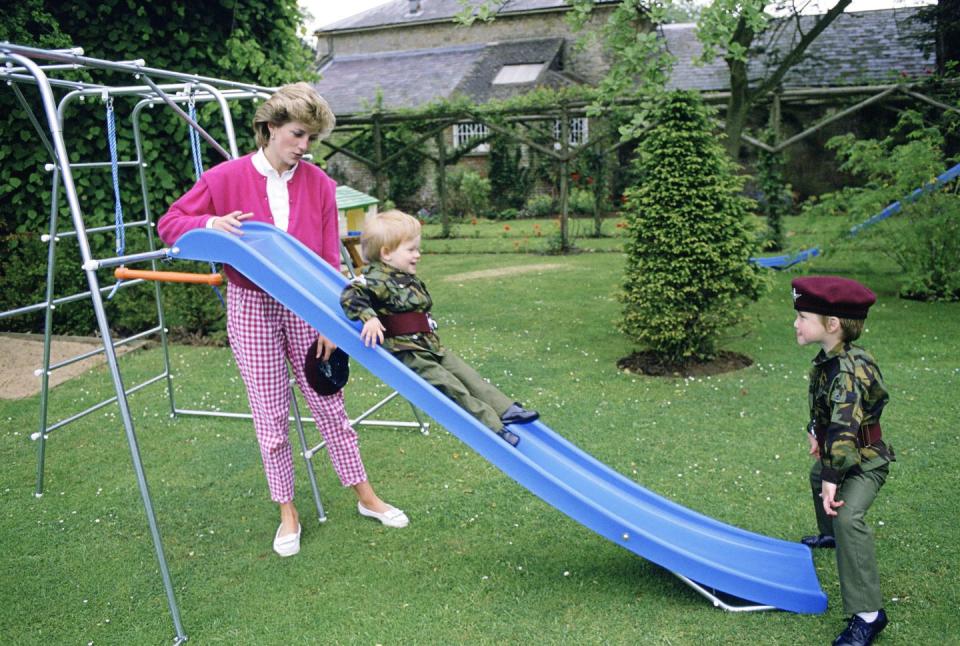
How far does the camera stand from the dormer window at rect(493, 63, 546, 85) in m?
26.6

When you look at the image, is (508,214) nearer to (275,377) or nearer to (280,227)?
(280,227)

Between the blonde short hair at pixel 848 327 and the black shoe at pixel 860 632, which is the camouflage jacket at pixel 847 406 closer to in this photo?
the blonde short hair at pixel 848 327

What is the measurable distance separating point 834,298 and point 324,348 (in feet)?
7.33

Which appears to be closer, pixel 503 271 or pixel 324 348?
pixel 324 348

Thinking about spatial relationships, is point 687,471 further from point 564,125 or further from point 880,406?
point 564,125

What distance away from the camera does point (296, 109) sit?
3332 millimetres

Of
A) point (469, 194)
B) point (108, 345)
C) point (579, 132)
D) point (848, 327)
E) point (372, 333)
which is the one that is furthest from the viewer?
point (579, 132)

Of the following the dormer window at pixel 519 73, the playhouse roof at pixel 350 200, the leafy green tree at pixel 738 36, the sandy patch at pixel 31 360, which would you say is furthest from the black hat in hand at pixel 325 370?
the dormer window at pixel 519 73

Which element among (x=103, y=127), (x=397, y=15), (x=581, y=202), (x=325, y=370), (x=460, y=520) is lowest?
(x=460, y=520)

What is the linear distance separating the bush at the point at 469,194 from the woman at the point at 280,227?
18.2m

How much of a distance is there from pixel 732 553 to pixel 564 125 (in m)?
11.8

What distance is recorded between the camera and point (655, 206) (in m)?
6.34

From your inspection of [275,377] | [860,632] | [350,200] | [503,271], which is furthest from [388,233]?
[503,271]

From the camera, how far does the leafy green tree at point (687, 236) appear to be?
6.23 metres
